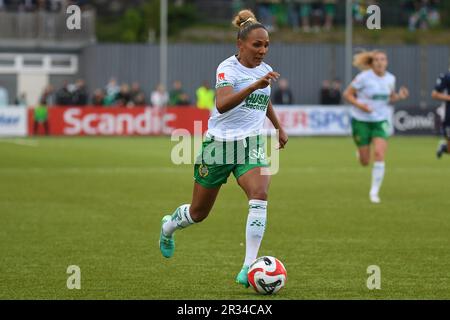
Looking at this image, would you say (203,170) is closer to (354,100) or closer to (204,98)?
(354,100)

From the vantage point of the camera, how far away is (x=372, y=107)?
20016mm

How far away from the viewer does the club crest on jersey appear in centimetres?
1056

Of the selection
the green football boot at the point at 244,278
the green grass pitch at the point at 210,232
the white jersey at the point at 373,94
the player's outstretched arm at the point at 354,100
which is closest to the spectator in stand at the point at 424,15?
the green grass pitch at the point at 210,232

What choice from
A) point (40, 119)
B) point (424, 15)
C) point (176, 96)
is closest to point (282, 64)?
point (424, 15)

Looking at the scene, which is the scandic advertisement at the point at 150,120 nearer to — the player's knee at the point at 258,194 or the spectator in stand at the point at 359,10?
the spectator in stand at the point at 359,10

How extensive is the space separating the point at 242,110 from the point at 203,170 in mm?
646

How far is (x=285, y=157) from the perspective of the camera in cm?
3162

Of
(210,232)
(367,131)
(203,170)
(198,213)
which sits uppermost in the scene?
(203,170)

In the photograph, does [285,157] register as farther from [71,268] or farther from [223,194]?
[71,268]

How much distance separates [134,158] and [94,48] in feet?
71.5

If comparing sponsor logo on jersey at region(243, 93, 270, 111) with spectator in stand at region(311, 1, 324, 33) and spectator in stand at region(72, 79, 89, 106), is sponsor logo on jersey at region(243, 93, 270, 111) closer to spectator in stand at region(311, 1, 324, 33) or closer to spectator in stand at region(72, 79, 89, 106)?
spectator in stand at region(72, 79, 89, 106)

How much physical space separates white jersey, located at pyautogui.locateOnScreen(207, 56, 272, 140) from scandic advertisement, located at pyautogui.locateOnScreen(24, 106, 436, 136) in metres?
32.3

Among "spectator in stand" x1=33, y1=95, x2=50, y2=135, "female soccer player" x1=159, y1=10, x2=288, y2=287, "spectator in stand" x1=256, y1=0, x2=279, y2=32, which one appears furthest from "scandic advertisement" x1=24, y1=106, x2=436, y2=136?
"female soccer player" x1=159, y1=10, x2=288, y2=287
